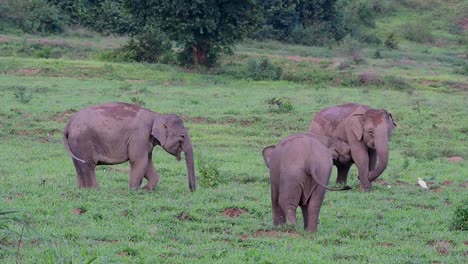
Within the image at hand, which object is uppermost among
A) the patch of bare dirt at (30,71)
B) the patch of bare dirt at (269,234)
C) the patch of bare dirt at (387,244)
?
the patch of bare dirt at (387,244)

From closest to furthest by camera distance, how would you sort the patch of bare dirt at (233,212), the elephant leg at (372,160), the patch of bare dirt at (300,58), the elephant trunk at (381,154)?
the patch of bare dirt at (233,212) < the elephant trunk at (381,154) < the elephant leg at (372,160) < the patch of bare dirt at (300,58)

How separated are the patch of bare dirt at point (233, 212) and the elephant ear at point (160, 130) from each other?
1742mm

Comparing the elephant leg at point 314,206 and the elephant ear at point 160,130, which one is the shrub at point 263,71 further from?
the elephant leg at point 314,206

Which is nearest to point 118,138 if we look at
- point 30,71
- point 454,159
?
point 454,159

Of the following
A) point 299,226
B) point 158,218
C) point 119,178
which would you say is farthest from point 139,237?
point 119,178

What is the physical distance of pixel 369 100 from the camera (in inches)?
1041

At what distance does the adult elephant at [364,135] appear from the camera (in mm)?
13672

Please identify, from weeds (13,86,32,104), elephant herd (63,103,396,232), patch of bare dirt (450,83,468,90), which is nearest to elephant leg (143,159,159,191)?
elephant herd (63,103,396,232)

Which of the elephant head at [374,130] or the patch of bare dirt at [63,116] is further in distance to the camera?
the patch of bare dirt at [63,116]

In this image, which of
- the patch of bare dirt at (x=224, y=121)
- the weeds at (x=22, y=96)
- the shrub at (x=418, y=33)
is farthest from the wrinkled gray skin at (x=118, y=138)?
the shrub at (x=418, y=33)

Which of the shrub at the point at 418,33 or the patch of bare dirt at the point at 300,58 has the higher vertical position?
the patch of bare dirt at the point at 300,58

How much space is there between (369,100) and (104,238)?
1812 centimetres

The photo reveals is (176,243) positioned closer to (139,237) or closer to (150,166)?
(139,237)

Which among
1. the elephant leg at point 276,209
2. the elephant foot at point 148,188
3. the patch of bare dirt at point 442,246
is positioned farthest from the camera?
the elephant foot at point 148,188
